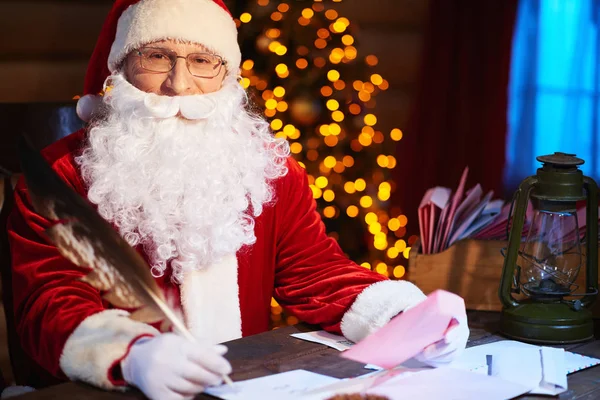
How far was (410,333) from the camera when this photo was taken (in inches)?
62.7

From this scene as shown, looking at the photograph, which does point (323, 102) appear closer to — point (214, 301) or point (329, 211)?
point (329, 211)

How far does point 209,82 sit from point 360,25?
7.50ft

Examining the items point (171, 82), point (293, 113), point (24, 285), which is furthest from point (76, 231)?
point (293, 113)

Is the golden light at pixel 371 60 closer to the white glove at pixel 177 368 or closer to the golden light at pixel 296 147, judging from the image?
the golden light at pixel 296 147

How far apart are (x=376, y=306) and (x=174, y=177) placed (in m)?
0.61

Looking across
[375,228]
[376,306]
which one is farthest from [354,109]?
[376,306]

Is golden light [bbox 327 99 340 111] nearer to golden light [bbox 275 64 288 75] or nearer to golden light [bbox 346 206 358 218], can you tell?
golden light [bbox 275 64 288 75]

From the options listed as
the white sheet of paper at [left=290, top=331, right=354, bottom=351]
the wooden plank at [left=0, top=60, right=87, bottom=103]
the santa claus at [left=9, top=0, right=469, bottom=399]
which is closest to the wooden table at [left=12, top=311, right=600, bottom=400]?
the white sheet of paper at [left=290, top=331, right=354, bottom=351]

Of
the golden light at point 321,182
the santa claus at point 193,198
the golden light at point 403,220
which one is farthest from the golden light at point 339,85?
the santa claus at point 193,198

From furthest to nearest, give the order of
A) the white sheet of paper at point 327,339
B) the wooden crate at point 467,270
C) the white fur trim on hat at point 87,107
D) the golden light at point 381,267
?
the golden light at point 381,267 < the wooden crate at point 467,270 < the white fur trim on hat at point 87,107 < the white sheet of paper at point 327,339

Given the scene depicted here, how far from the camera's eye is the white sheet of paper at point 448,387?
147cm

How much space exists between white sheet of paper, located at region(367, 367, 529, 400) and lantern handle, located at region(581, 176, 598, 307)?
1.72 feet

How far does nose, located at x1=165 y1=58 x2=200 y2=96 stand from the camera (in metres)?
2.09

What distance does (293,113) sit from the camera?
3846mm
